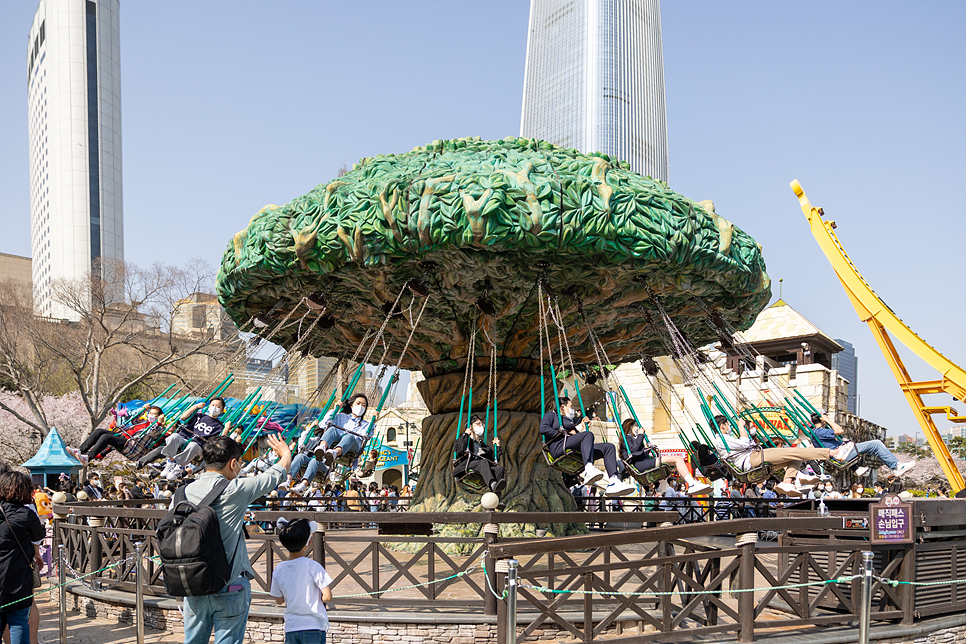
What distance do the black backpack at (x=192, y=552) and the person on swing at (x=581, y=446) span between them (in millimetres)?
6070

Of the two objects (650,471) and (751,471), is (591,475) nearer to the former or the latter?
(650,471)

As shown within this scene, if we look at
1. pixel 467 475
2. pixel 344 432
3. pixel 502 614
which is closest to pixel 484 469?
pixel 467 475

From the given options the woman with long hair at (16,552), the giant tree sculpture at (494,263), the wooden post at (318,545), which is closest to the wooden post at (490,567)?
the wooden post at (318,545)

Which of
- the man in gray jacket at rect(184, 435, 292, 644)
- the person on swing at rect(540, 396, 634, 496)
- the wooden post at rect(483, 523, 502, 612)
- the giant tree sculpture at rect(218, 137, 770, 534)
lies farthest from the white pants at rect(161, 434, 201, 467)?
the man in gray jacket at rect(184, 435, 292, 644)

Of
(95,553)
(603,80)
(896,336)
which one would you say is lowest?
(95,553)

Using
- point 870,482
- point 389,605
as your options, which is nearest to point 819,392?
point 870,482

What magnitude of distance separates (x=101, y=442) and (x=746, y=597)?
32.9 feet

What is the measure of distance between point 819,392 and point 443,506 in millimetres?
25372

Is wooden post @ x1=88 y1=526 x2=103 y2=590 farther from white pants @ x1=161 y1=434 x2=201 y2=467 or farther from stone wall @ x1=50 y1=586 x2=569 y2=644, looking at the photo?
white pants @ x1=161 y1=434 x2=201 y2=467

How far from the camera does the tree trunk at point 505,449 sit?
38.2 feet

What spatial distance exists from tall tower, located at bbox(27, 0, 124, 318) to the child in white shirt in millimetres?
95785

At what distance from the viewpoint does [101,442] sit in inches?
481

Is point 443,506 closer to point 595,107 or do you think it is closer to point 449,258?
point 449,258

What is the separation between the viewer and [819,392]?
1275 inches
